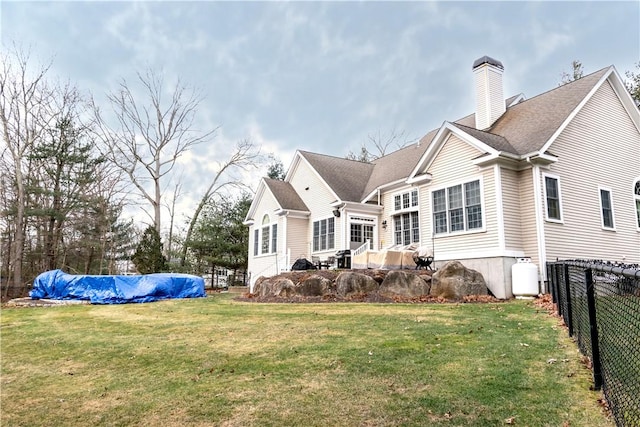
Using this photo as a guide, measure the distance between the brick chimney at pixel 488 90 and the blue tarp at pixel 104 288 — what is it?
45.4ft

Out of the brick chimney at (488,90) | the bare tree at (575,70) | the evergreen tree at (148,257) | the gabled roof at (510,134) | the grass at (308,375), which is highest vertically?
the bare tree at (575,70)

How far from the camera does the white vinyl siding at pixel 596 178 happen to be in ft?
40.1

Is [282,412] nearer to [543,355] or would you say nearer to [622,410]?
[622,410]

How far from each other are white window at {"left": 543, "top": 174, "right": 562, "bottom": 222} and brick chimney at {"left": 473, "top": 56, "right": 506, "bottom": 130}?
3.68 m

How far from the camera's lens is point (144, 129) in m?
28.5

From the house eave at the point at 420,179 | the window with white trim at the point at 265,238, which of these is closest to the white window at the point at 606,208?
the house eave at the point at 420,179

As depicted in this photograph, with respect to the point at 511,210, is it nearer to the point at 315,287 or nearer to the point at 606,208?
the point at 606,208

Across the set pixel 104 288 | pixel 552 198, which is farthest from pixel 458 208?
pixel 104 288

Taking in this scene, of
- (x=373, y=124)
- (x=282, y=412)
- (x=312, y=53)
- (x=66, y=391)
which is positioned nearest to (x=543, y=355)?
(x=282, y=412)

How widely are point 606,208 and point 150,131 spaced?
89.1 feet

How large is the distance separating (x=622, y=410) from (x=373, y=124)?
33.8 meters

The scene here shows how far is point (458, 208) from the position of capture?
12.8 metres

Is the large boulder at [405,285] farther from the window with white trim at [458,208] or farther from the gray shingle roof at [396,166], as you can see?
the gray shingle roof at [396,166]

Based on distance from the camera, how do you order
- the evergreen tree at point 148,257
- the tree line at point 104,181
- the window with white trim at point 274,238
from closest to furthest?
1. the window with white trim at point 274,238
2. the tree line at point 104,181
3. the evergreen tree at point 148,257
